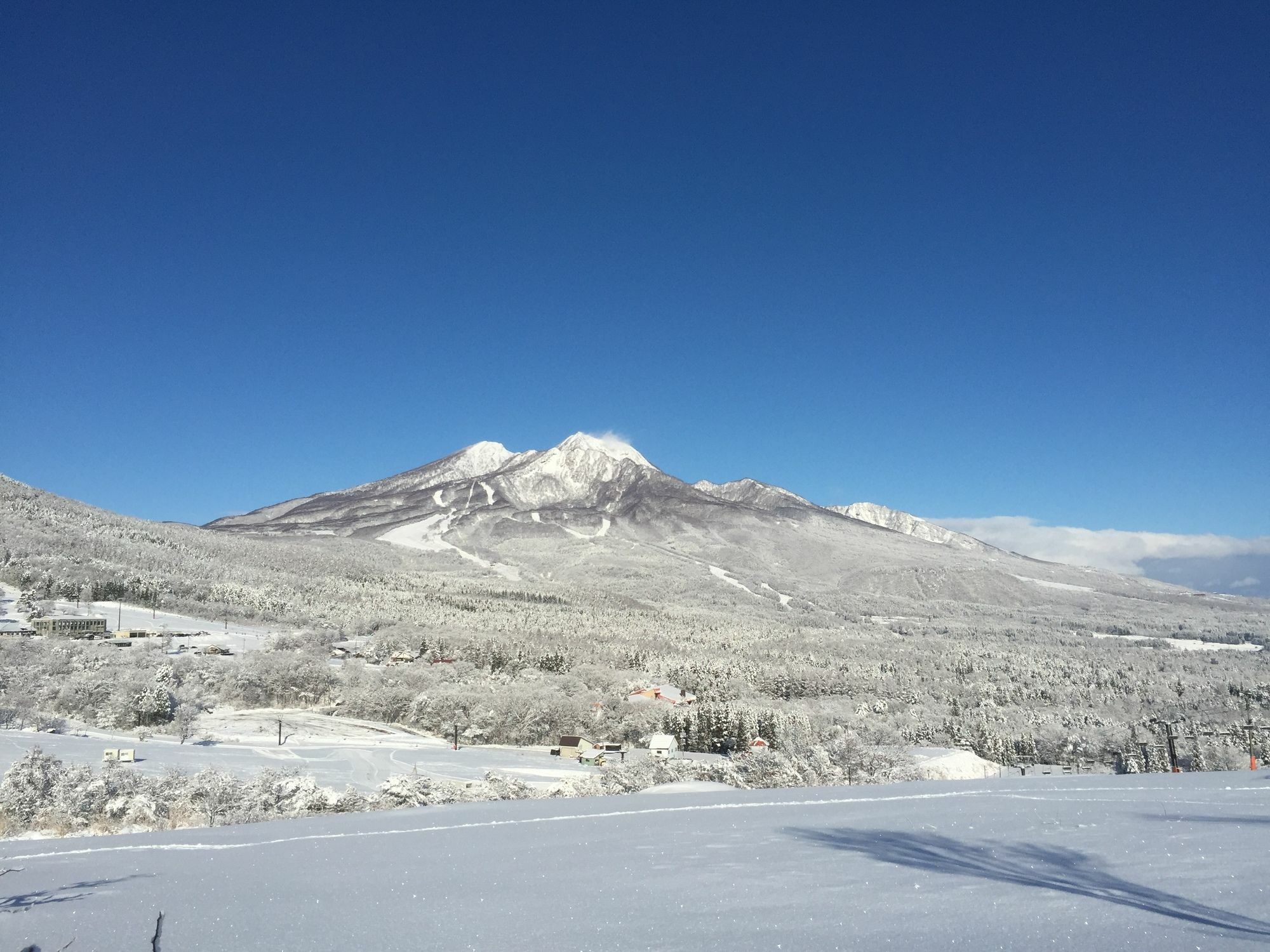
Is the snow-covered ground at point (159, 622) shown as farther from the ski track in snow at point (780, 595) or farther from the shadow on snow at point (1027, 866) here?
the ski track in snow at point (780, 595)

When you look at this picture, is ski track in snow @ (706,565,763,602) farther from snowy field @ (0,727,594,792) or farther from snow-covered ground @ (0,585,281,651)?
snowy field @ (0,727,594,792)

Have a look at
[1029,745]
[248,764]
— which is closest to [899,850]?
→ [248,764]

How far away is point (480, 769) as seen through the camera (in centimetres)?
2189

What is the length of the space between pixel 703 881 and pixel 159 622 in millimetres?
65224

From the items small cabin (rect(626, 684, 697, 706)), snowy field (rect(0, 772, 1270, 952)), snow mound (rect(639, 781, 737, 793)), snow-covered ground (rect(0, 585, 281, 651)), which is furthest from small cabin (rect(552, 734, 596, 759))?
snow-covered ground (rect(0, 585, 281, 651))

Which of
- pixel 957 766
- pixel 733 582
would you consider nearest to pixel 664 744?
pixel 957 766

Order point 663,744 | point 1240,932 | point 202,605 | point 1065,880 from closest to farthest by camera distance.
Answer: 1. point 1240,932
2. point 1065,880
3. point 663,744
4. point 202,605

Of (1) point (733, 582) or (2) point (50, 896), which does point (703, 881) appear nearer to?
(2) point (50, 896)

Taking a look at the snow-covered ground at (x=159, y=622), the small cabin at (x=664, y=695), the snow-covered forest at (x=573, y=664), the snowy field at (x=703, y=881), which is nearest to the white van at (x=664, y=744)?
the snow-covered forest at (x=573, y=664)

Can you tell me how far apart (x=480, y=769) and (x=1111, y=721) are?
1906 inches

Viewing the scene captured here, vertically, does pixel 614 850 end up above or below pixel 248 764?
above

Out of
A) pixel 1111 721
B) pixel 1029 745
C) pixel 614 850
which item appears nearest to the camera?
pixel 614 850

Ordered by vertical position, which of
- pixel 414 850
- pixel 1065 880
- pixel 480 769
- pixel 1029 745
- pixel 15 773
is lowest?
pixel 1029 745

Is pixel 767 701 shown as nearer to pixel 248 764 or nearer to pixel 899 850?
pixel 248 764
